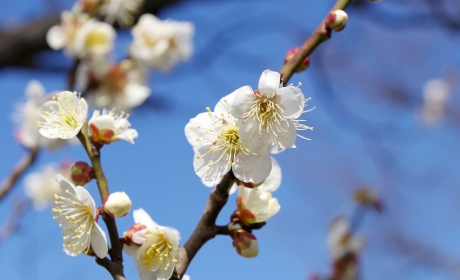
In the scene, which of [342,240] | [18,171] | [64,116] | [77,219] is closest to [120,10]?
[18,171]

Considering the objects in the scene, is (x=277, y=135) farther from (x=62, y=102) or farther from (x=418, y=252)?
(x=418, y=252)

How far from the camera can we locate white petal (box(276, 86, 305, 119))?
2.00 ft

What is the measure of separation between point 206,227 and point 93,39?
154cm

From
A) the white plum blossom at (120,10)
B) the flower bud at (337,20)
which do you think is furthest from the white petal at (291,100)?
the white plum blossom at (120,10)

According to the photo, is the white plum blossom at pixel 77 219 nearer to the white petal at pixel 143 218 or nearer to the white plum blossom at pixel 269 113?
the white petal at pixel 143 218

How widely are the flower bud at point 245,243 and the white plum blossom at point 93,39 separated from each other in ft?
4.83

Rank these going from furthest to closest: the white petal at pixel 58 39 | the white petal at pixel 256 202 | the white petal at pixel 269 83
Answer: the white petal at pixel 58 39 < the white petal at pixel 256 202 < the white petal at pixel 269 83

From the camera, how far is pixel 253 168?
0.59 metres

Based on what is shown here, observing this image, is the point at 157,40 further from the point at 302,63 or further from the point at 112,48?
the point at 302,63

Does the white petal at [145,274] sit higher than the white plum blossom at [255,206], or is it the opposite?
the white plum blossom at [255,206]

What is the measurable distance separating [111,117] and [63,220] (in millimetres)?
158

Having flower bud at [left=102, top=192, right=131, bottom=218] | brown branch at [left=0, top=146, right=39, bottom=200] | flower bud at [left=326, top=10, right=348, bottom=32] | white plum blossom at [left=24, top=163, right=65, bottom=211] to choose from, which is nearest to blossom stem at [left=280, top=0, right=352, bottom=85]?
flower bud at [left=326, top=10, right=348, bottom=32]

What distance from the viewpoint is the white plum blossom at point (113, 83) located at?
201 cm

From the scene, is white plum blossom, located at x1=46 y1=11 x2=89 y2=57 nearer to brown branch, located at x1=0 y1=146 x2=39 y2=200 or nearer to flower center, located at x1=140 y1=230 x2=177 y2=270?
brown branch, located at x1=0 y1=146 x2=39 y2=200
